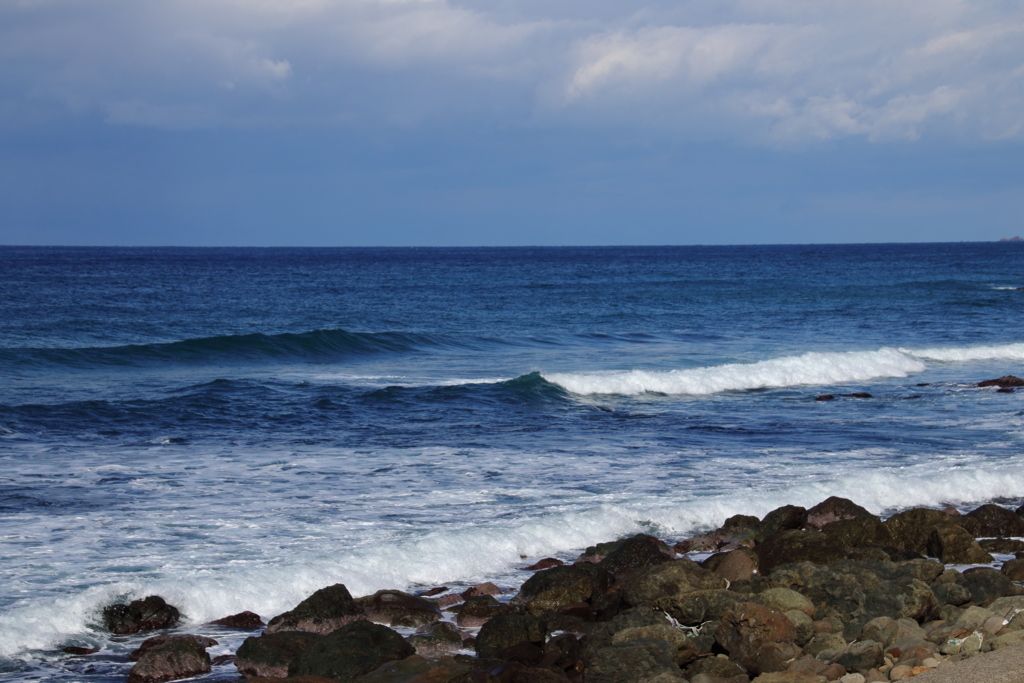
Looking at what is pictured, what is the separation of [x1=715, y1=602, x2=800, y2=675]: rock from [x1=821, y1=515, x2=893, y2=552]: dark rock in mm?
2999

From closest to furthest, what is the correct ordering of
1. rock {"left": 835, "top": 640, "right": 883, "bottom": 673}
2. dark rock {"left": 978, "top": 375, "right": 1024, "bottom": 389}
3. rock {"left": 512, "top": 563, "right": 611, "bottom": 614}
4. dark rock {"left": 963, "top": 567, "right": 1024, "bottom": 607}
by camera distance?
rock {"left": 835, "top": 640, "right": 883, "bottom": 673}, dark rock {"left": 963, "top": 567, "right": 1024, "bottom": 607}, rock {"left": 512, "top": 563, "right": 611, "bottom": 614}, dark rock {"left": 978, "top": 375, "right": 1024, "bottom": 389}

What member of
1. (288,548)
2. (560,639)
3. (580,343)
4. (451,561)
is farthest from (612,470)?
(580,343)

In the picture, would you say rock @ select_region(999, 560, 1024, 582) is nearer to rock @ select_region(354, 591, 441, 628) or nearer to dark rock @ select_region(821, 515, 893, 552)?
dark rock @ select_region(821, 515, 893, 552)

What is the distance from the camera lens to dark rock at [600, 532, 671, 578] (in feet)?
28.7

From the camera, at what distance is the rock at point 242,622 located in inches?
309

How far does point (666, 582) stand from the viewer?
7613mm

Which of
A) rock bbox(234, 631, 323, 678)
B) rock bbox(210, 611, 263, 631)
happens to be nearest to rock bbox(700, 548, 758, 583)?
rock bbox(234, 631, 323, 678)

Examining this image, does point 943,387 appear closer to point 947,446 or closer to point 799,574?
point 947,446

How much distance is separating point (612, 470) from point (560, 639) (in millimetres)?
6486

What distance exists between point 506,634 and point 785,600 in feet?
7.19

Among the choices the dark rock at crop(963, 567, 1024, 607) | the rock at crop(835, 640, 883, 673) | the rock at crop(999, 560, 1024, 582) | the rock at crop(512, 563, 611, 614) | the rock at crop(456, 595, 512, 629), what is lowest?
the rock at crop(456, 595, 512, 629)

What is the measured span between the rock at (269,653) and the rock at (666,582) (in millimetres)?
2557

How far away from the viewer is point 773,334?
33188mm

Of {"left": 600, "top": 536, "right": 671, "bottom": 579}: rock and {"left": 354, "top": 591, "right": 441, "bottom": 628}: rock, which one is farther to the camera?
{"left": 600, "top": 536, "right": 671, "bottom": 579}: rock
